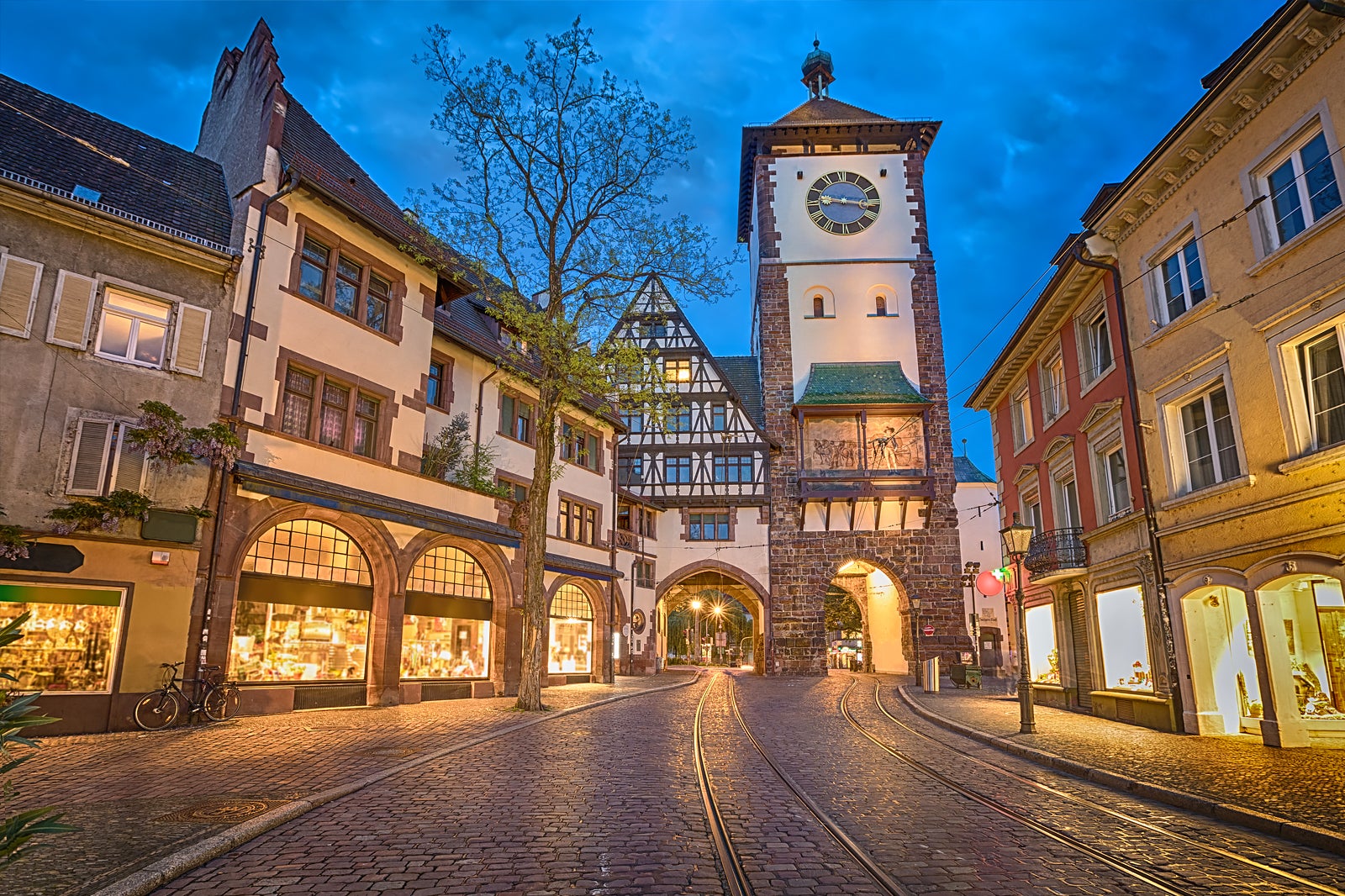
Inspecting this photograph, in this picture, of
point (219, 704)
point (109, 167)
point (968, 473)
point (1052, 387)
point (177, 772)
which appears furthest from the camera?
point (968, 473)

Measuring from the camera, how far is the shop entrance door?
62.1ft

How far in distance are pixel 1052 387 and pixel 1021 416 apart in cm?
296

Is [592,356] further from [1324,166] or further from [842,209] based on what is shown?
[842,209]

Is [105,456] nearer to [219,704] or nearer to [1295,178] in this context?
[219,704]

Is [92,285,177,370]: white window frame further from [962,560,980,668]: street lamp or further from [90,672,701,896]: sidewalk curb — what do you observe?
[962,560,980,668]: street lamp

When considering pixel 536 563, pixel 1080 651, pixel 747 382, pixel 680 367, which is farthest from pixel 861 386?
pixel 536 563

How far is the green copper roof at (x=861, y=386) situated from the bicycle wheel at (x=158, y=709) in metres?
31.0

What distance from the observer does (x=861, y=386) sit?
137ft

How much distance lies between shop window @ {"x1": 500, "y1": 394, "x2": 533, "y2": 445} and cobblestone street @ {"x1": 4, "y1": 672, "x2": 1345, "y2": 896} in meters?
13.4

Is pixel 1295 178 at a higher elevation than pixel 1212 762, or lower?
higher

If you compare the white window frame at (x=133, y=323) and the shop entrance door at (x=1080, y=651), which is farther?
the shop entrance door at (x=1080, y=651)

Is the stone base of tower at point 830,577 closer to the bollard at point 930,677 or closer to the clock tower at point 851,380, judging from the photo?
the clock tower at point 851,380

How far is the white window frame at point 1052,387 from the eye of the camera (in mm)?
20016

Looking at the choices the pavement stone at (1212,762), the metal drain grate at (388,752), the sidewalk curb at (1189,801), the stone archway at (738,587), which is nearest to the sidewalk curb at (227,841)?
the metal drain grate at (388,752)
